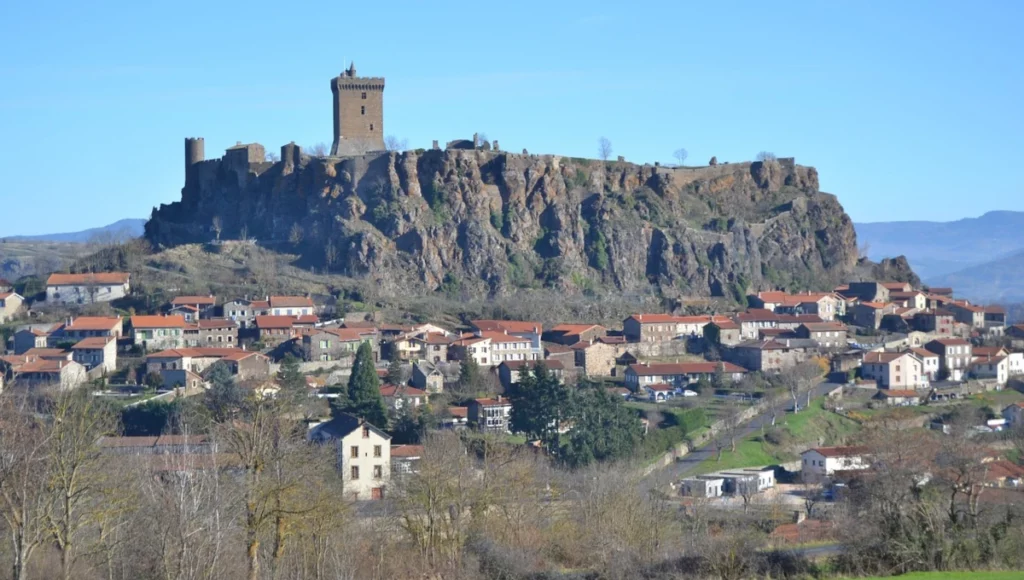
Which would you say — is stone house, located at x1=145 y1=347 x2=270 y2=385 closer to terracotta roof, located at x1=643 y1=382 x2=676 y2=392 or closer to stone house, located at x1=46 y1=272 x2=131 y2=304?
stone house, located at x1=46 y1=272 x2=131 y2=304

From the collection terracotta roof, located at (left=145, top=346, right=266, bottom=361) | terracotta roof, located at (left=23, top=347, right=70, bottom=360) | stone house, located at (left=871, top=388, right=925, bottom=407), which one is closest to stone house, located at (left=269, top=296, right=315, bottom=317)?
terracotta roof, located at (left=145, top=346, right=266, bottom=361)

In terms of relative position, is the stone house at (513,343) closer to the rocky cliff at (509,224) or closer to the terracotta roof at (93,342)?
the rocky cliff at (509,224)

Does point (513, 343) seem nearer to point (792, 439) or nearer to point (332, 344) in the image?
point (332, 344)

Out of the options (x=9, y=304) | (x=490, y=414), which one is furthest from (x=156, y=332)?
(x=490, y=414)

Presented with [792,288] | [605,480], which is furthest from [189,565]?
[792,288]

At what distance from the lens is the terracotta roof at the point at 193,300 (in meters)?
59.8

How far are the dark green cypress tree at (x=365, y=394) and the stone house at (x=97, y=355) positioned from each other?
975 centimetres

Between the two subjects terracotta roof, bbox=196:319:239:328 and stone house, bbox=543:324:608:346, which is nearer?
terracotta roof, bbox=196:319:239:328

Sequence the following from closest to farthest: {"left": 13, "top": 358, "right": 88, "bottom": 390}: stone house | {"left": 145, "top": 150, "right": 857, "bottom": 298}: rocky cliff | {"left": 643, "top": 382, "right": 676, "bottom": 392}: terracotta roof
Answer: {"left": 13, "top": 358, "right": 88, "bottom": 390}: stone house → {"left": 643, "top": 382, "right": 676, "bottom": 392}: terracotta roof → {"left": 145, "top": 150, "right": 857, "bottom": 298}: rocky cliff

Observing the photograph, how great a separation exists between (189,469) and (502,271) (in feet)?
131

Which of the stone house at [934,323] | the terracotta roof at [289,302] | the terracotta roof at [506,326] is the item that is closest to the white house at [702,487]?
the terracotta roof at [506,326]

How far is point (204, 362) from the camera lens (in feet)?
170

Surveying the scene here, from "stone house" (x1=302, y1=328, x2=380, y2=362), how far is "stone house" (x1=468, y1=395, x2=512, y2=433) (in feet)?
23.3

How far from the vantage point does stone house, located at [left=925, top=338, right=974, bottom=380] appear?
59.1 m
